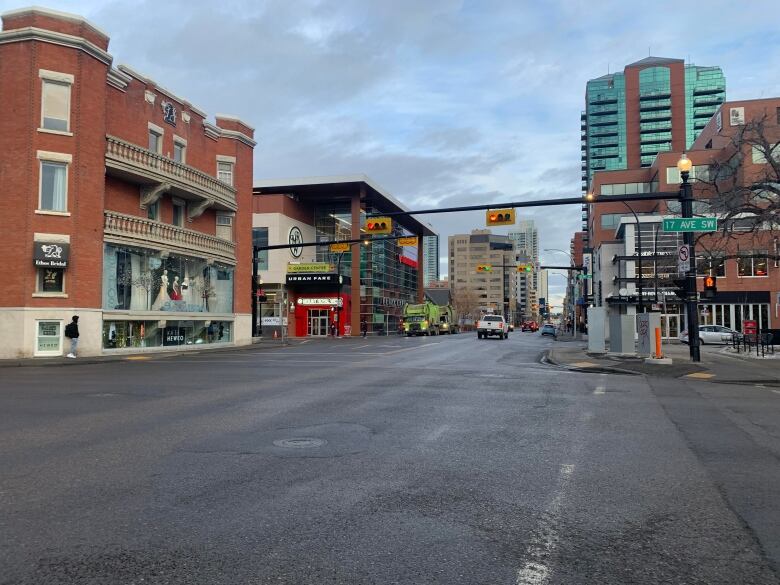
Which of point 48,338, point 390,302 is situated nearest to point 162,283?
point 48,338

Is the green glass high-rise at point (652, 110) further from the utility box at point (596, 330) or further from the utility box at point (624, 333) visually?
the utility box at point (624, 333)

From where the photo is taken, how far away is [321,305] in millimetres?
64562

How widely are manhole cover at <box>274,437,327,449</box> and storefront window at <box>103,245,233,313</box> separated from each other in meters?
22.5

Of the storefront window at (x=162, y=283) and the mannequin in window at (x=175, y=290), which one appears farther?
the mannequin in window at (x=175, y=290)

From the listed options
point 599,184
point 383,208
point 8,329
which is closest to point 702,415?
point 8,329

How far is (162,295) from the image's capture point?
103 feet

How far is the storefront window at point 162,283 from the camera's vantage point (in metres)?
27.8

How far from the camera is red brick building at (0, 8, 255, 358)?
24.4 m

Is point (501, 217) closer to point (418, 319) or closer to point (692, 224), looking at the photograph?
point (692, 224)

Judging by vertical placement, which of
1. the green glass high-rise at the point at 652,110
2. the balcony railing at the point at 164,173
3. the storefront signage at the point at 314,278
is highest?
the green glass high-rise at the point at 652,110

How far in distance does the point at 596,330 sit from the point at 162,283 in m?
22.6

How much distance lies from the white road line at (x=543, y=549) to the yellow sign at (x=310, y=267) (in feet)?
188

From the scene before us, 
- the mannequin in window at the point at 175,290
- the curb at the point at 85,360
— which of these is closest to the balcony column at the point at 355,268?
the mannequin in window at the point at 175,290

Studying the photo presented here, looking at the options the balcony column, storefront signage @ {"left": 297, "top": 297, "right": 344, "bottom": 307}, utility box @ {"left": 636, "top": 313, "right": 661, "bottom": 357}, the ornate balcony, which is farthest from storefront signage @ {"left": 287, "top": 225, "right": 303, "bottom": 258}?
utility box @ {"left": 636, "top": 313, "right": 661, "bottom": 357}
